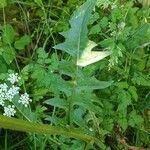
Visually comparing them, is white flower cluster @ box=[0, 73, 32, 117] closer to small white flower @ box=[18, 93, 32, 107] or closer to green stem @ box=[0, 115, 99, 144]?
small white flower @ box=[18, 93, 32, 107]

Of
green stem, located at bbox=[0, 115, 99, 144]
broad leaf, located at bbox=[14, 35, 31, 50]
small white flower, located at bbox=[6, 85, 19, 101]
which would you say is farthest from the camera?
broad leaf, located at bbox=[14, 35, 31, 50]

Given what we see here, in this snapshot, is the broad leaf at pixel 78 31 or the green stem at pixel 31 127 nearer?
the green stem at pixel 31 127

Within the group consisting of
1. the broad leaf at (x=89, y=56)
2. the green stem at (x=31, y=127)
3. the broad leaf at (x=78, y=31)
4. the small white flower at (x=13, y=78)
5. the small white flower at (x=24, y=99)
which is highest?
the broad leaf at (x=78, y=31)

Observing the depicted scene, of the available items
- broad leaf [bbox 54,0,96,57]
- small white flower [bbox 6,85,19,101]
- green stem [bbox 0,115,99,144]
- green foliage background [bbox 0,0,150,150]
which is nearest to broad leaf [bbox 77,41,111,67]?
broad leaf [bbox 54,0,96,57]

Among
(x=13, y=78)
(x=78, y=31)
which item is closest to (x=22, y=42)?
(x=13, y=78)

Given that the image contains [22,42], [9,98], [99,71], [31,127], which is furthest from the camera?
[22,42]

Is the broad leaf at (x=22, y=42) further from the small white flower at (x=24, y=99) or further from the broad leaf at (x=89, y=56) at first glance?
the broad leaf at (x=89, y=56)

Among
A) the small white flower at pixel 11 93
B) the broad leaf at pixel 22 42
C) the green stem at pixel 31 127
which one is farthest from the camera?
the broad leaf at pixel 22 42

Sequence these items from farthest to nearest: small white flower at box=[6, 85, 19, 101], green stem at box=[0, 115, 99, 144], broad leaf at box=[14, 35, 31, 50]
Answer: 1. broad leaf at box=[14, 35, 31, 50]
2. small white flower at box=[6, 85, 19, 101]
3. green stem at box=[0, 115, 99, 144]

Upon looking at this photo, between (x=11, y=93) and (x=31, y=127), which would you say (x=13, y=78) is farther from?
(x=31, y=127)

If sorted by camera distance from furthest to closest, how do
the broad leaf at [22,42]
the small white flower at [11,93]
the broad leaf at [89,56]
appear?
the broad leaf at [22,42]
the small white flower at [11,93]
the broad leaf at [89,56]

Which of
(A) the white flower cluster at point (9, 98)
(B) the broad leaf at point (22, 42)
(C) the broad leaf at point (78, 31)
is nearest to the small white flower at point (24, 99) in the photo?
(A) the white flower cluster at point (9, 98)
